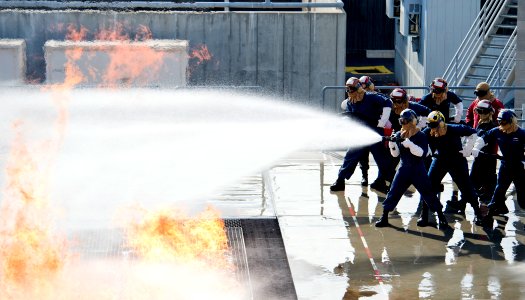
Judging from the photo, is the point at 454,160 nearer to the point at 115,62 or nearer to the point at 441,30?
the point at 115,62

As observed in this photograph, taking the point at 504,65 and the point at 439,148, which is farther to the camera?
the point at 504,65

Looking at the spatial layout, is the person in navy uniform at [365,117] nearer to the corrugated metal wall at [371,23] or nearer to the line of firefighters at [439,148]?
the line of firefighters at [439,148]

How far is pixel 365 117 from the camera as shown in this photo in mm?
18469

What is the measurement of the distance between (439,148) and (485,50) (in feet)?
37.5

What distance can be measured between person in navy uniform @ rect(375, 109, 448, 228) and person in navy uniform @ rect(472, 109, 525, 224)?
80 centimetres

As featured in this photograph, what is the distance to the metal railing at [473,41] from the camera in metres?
27.2

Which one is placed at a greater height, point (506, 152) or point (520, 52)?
point (520, 52)

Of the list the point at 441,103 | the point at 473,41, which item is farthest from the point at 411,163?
the point at 473,41

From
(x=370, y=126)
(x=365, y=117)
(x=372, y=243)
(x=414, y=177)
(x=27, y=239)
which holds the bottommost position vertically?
(x=372, y=243)

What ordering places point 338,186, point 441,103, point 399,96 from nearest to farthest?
point 399,96 < point 441,103 < point 338,186

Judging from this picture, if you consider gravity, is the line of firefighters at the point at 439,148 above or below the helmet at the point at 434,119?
below

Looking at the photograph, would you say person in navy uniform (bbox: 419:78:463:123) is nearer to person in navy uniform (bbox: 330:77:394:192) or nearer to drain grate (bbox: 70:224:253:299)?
person in navy uniform (bbox: 330:77:394:192)

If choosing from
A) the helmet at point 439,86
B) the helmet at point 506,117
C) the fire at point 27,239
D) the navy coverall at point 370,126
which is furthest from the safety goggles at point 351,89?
the fire at point 27,239

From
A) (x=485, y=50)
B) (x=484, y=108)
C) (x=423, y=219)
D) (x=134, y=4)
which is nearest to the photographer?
(x=423, y=219)
